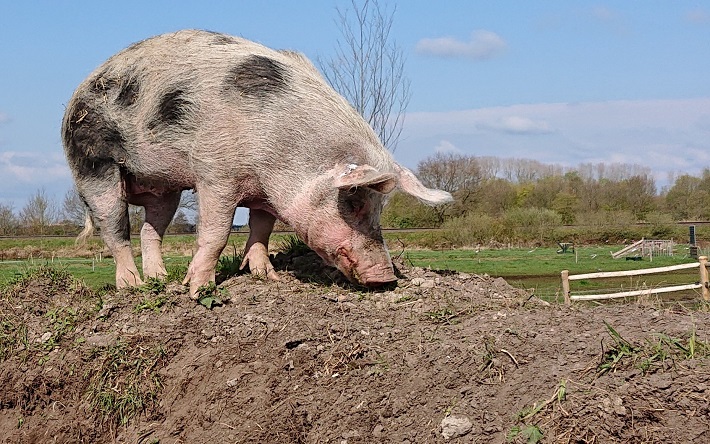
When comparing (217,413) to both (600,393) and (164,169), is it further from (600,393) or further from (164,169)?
(164,169)

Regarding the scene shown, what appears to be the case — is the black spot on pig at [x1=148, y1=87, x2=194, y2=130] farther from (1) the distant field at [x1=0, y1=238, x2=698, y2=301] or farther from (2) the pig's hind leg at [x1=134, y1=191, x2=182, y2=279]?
(1) the distant field at [x1=0, y1=238, x2=698, y2=301]

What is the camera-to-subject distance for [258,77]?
8.76m

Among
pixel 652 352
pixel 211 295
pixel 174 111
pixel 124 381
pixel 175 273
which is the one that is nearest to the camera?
pixel 652 352

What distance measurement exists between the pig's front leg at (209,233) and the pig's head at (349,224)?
788 millimetres

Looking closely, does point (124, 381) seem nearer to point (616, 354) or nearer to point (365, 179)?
point (365, 179)

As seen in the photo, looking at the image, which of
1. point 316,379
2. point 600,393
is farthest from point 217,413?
point 600,393

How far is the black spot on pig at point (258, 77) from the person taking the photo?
8688mm

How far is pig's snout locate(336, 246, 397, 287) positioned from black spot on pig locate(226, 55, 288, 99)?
6.22ft

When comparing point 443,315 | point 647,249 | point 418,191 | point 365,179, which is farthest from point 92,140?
point 647,249

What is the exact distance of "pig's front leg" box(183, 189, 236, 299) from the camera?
8.72 meters

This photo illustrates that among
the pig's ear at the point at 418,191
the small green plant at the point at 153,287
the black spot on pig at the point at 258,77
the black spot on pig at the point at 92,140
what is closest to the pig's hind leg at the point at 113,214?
the black spot on pig at the point at 92,140

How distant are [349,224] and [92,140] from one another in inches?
152

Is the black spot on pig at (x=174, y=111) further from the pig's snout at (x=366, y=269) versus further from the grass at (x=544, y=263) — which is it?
the grass at (x=544, y=263)

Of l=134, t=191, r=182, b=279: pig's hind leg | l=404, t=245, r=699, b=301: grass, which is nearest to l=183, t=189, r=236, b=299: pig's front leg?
l=134, t=191, r=182, b=279: pig's hind leg
